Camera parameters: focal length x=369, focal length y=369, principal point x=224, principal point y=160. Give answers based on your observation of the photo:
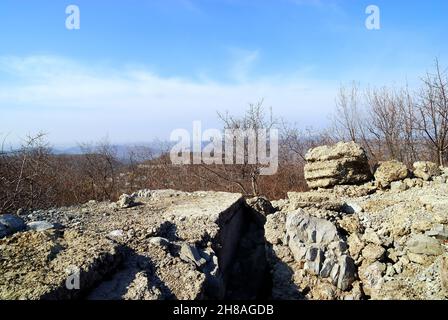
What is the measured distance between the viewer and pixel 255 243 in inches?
255

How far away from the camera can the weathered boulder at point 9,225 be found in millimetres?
4051

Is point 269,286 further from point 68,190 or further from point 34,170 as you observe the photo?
point 68,190

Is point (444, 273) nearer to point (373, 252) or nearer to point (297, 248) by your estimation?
point (373, 252)

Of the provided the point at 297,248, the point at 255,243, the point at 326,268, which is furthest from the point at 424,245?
the point at 255,243

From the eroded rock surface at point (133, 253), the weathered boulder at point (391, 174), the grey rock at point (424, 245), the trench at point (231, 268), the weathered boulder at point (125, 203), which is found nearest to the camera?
the eroded rock surface at point (133, 253)

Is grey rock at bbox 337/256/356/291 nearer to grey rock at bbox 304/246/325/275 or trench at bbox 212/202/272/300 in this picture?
grey rock at bbox 304/246/325/275

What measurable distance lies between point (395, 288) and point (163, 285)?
310cm

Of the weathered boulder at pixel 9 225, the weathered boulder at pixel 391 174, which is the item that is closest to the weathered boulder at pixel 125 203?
the weathered boulder at pixel 9 225

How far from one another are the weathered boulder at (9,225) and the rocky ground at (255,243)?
10 mm

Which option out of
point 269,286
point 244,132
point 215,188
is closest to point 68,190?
point 215,188

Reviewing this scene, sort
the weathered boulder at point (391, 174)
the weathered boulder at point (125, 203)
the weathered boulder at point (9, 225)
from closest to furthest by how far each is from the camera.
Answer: the weathered boulder at point (9, 225) → the weathered boulder at point (125, 203) → the weathered boulder at point (391, 174)

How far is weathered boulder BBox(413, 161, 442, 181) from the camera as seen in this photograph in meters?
6.41

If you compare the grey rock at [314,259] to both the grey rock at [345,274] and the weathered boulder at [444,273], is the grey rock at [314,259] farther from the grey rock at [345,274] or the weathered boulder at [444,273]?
the weathered boulder at [444,273]

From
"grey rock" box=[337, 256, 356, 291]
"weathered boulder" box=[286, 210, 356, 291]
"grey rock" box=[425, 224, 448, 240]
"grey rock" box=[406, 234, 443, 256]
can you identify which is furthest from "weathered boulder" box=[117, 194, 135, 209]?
"grey rock" box=[425, 224, 448, 240]
